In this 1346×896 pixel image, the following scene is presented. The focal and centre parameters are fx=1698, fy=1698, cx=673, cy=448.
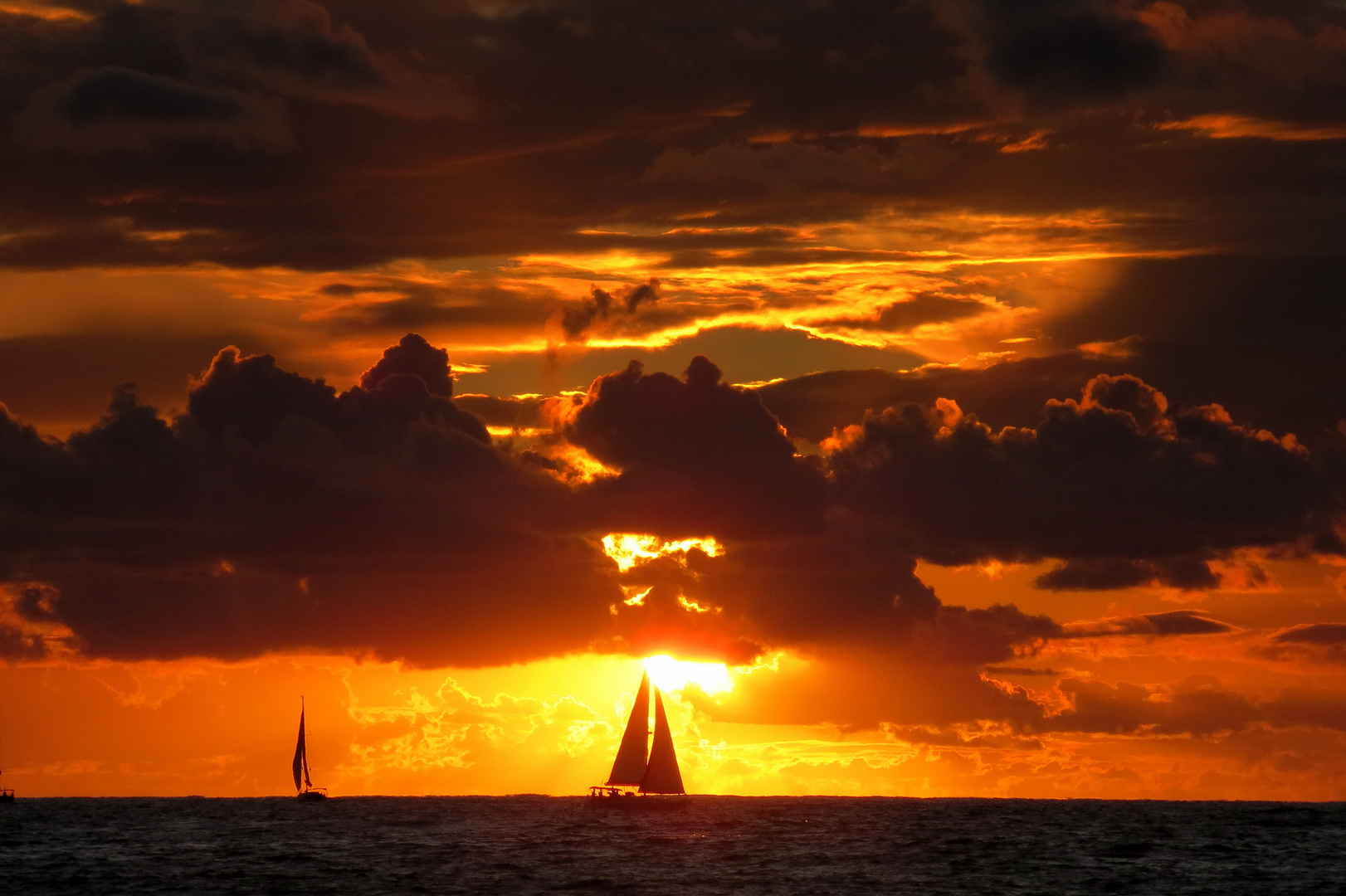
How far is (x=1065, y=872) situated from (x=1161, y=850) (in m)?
36.6

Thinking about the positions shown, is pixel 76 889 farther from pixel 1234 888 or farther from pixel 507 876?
pixel 1234 888

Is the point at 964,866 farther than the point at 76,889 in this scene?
Yes

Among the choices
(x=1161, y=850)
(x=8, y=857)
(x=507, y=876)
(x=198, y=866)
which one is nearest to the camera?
(x=507, y=876)

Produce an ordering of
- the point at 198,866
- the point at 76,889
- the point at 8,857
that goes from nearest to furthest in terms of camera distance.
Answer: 1. the point at 76,889
2. the point at 198,866
3. the point at 8,857

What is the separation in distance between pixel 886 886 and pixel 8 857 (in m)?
91.2

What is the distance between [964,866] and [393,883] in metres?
58.7

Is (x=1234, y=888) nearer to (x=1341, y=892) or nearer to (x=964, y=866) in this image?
(x=1341, y=892)

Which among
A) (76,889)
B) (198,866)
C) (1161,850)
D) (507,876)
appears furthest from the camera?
(1161,850)

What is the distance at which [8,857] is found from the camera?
173 meters

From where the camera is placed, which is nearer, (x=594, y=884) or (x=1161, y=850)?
(x=594, y=884)

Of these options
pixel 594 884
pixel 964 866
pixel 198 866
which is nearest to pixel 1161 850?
pixel 964 866

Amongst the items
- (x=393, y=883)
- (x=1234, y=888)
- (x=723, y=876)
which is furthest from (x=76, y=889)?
(x=1234, y=888)

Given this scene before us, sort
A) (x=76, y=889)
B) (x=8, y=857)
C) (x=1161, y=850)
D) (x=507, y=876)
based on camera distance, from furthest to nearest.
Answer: (x=1161, y=850)
(x=8, y=857)
(x=507, y=876)
(x=76, y=889)

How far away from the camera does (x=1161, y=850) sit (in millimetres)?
190125
